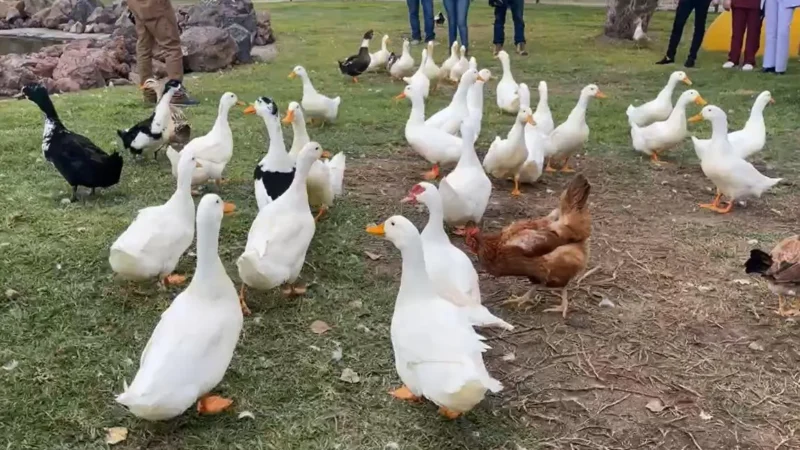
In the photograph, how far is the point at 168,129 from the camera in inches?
245

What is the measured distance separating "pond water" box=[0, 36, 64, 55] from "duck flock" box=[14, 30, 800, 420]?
11280mm

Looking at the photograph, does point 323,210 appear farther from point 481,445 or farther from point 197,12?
point 197,12

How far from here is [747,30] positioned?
11.4 m

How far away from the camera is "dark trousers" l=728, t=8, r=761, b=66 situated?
11.3 metres

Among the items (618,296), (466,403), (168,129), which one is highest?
(168,129)

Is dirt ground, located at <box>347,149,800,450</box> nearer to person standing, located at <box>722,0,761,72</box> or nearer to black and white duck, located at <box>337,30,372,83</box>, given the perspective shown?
black and white duck, located at <box>337,30,372,83</box>

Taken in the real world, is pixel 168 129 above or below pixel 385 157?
above

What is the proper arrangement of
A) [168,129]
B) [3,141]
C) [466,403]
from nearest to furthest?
[466,403]
[168,129]
[3,141]

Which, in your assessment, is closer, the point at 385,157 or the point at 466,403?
the point at 466,403

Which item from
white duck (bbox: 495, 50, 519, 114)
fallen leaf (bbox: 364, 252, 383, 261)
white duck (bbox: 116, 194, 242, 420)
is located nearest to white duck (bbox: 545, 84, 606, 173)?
white duck (bbox: 495, 50, 519, 114)

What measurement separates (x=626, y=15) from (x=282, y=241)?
40.5 feet

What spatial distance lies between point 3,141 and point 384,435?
5.41 meters

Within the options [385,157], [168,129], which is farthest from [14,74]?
[385,157]

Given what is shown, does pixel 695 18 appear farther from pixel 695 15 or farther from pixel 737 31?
pixel 737 31
